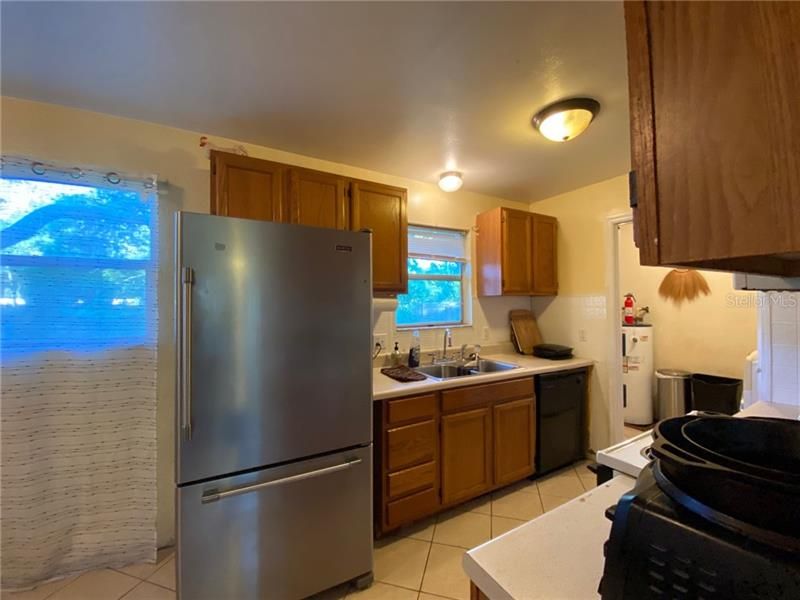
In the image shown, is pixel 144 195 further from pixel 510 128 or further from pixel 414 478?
pixel 414 478

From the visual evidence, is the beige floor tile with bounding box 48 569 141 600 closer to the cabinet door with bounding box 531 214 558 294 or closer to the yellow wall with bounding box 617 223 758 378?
the cabinet door with bounding box 531 214 558 294

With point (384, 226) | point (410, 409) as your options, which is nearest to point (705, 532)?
point (410, 409)

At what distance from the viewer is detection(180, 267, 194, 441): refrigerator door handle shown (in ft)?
4.27

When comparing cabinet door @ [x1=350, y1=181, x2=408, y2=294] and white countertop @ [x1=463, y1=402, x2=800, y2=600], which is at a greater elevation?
cabinet door @ [x1=350, y1=181, x2=408, y2=294]

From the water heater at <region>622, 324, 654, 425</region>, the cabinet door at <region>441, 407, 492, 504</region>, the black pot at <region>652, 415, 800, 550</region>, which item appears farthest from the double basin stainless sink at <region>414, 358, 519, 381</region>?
the black pot at <region>652, 415, 800, 550</region>

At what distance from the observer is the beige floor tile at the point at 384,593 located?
1.59m

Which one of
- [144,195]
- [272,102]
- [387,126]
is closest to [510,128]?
[387,126]

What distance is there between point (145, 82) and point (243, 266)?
1.02m

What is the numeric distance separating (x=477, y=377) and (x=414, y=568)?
1108 millimetres

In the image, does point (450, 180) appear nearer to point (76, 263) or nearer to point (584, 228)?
point (584, 228)

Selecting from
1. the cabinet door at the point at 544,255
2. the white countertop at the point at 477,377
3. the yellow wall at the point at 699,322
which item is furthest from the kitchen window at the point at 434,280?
the yellow wall at the point at 699,322

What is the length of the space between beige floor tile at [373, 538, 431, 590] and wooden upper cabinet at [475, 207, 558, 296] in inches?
75.8

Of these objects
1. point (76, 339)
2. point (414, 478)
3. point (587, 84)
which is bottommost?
point (414, 478)

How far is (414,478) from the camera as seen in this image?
202 cm
